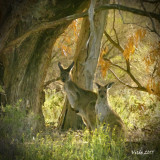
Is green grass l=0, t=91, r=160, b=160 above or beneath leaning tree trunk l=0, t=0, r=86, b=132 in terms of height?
beneath

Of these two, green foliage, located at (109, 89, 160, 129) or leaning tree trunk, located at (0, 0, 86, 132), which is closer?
leaning tree trunk, located at (0, 0, 86, 132)

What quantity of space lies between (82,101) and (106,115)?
126cm

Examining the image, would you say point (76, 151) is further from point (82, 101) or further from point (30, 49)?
point (30, 49)

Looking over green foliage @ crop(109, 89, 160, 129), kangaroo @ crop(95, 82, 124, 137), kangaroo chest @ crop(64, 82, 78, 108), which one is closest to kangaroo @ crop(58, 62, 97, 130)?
kangaroo chest @ crop(64, 82, 78, 108)

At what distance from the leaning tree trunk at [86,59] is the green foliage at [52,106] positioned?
146 cm

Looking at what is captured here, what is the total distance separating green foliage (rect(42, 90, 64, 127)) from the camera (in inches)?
488

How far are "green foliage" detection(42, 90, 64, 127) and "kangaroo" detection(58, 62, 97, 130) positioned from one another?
2.87 metres

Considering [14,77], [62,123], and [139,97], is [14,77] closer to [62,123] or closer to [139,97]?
[62,123]

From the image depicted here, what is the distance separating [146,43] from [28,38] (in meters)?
4.41

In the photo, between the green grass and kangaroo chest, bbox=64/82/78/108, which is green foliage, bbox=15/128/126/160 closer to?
the green grass

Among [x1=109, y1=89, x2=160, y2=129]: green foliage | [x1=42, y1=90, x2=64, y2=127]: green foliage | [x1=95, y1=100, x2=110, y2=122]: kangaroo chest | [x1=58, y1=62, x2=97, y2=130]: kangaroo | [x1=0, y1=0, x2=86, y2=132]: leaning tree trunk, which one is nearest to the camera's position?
[x1=95, y1=100, x2=110, y2=122]: kangaroo chest

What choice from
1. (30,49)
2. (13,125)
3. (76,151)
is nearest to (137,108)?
(30,49)

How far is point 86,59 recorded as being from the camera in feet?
32.2

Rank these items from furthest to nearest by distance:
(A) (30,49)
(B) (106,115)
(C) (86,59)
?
(C) (86,59) → (A) (30,49) → (B) (106,115)
